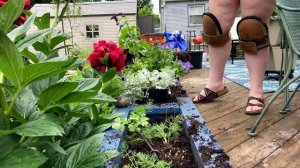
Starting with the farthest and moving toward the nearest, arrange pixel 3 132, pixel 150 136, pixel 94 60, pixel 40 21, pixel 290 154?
1. pixel 150 136
2. pixel 290 154
3. pixel 94 60
4. pixel 40 21
5. pixel 3 132

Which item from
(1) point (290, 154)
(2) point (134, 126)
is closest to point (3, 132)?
(2) point (134, 126)

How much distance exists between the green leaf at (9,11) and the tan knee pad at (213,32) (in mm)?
1929

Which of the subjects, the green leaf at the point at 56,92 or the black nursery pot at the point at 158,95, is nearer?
the green leaf at the point at 56,92

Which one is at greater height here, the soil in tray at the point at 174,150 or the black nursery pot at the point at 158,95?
the black nursery pot at the point at 158,95

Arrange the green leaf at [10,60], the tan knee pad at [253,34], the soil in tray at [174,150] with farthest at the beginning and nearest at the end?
1. the tan knee pad at [253,34]
2. the soil in tray at [174,150]
3. the green leaf at [10,60]

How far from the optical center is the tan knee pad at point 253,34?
79.2 inches

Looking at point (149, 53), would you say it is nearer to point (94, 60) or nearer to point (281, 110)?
point (281, 110)

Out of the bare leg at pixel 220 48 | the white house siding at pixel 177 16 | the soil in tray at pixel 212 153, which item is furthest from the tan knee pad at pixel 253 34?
the white house siding at pixel 177 16

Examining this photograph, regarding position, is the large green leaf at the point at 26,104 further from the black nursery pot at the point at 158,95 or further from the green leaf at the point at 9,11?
the black nursery pot at the point at 158,95

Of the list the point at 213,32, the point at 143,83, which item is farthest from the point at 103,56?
the point at 213,32

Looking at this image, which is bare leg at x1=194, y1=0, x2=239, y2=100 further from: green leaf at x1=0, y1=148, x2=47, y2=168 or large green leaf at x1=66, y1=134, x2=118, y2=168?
green leaf at x1=0, y1=148, x2=47, y2=168

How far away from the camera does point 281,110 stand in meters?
2.06

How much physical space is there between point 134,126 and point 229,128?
1.75ft

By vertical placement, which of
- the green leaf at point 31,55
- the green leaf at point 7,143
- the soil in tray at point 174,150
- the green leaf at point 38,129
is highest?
the green leaf at point 31,55
